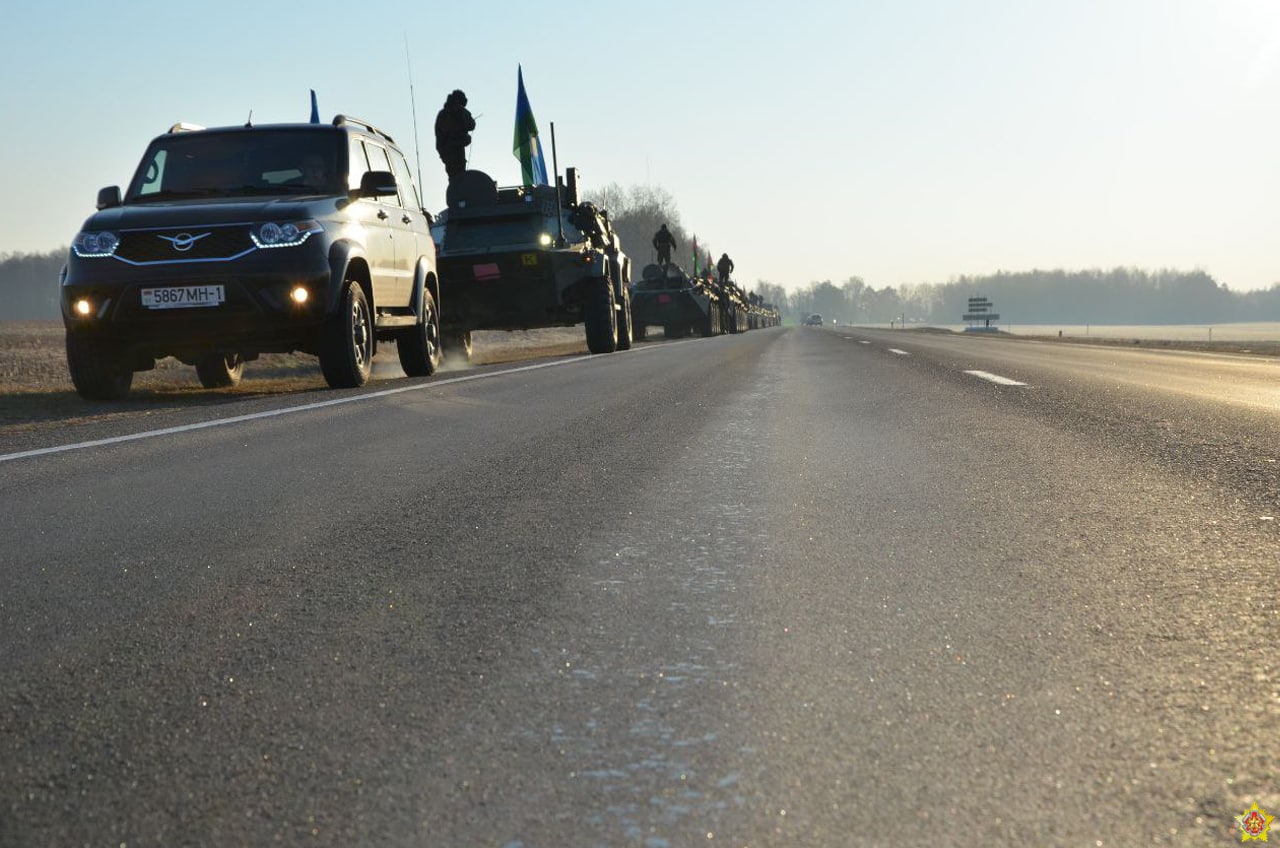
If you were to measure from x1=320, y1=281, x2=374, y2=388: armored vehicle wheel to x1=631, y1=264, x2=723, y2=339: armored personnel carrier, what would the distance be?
2871cm

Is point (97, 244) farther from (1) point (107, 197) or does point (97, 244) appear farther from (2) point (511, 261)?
(2) point (511, 261)

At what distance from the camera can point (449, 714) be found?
1.80m

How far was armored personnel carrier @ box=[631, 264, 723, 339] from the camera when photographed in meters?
39.5

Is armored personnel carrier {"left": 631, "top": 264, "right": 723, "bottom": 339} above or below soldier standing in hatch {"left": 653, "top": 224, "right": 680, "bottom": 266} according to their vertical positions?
below

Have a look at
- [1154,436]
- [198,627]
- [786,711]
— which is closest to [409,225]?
[1154,436]

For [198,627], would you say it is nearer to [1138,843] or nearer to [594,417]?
[1138,843]

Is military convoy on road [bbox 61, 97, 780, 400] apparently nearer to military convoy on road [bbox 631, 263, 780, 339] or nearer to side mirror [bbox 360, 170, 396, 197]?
side mirror [bbox 360, 170, 396, 197]

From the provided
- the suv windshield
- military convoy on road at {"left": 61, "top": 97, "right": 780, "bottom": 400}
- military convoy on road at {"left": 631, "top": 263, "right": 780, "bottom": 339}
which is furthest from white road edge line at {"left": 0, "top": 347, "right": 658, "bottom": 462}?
military convoy on road at {"left": 631, "top": 263, "right": 780, "bottom": 339}

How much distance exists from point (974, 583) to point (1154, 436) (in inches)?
135

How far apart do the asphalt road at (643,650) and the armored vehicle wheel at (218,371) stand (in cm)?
683

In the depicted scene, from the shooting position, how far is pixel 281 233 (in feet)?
28.8

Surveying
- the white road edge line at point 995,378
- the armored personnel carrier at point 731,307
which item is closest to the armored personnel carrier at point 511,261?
the white road edge line at point 995,378

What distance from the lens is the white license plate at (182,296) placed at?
28.0 ft

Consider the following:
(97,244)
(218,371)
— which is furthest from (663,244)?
(97,244)
